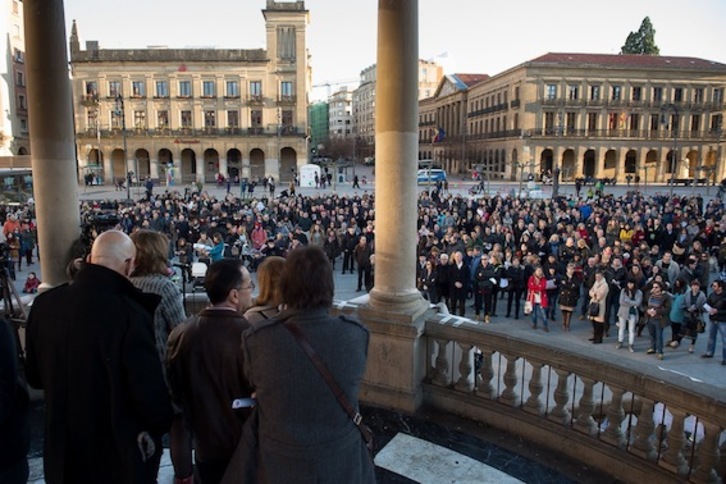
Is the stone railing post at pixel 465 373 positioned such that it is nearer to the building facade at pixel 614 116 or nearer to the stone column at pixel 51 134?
the stone column at pixel 51 134

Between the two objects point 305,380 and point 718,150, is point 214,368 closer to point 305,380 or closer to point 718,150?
point 305,380

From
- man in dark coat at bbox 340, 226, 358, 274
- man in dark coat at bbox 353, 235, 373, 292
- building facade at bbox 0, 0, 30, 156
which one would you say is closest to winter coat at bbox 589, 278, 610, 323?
man in dark coat at bbox 353, 235, 373, 292

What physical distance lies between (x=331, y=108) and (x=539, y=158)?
104 m

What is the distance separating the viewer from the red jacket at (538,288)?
13002mm

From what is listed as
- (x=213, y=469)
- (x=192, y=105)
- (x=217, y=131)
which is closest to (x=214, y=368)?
(x=213, y=469)

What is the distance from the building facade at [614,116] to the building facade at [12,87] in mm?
54670

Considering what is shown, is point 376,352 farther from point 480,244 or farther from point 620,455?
point 480,244

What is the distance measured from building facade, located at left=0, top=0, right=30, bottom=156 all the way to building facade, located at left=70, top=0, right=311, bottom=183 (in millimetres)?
6602

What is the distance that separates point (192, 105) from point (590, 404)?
66.4 metres

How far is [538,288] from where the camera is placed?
13.0 m

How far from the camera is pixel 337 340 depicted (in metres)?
2.58

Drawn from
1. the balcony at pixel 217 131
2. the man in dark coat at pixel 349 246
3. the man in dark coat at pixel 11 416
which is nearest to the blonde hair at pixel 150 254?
the man in dark coat at pixel 11 416

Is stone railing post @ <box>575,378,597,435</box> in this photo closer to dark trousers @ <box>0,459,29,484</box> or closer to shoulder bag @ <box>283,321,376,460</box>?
shoulder bag @ <box>283,321,376,460</box>

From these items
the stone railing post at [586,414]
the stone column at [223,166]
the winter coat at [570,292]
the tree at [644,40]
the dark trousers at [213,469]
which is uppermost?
the tree at [644,40]
